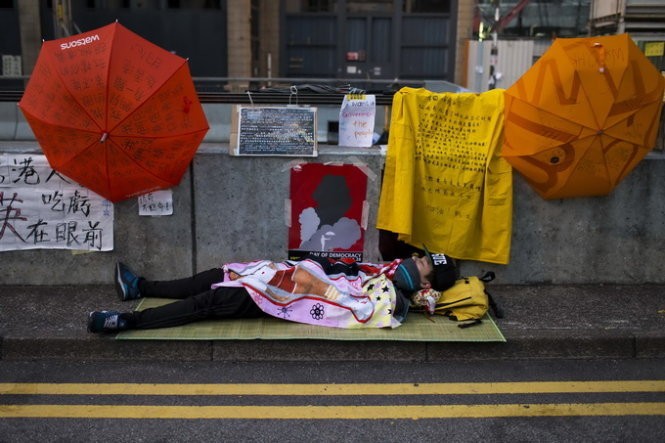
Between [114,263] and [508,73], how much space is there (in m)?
12.6

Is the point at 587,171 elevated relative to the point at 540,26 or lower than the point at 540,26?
lower

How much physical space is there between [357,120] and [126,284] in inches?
88.3

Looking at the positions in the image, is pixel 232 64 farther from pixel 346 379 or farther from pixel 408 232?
pixel 346 379

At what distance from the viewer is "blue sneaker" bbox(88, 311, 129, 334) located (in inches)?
177

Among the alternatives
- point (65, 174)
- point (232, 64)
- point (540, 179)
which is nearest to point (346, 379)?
point (540, 179)

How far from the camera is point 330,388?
13.8 ft

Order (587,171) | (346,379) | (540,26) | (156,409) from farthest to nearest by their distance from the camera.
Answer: (540,26), (587,171), (346,379), (156,409)

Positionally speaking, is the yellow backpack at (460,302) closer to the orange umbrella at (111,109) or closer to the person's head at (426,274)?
the person's head at (426,274)

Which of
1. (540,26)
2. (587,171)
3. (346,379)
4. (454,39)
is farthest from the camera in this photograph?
(540,26)

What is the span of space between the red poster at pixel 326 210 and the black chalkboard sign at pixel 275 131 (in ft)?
0.58

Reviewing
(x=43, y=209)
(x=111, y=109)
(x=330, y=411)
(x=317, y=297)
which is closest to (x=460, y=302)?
(x=317, y=297)

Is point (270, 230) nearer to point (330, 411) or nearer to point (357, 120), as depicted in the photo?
point (357, 120)

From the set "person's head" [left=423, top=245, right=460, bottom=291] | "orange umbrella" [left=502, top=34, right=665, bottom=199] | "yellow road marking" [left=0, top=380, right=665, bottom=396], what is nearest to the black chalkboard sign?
"person's head" [left=423, top=245, right=460, bottom=291]

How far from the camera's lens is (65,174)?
517 centimetres
